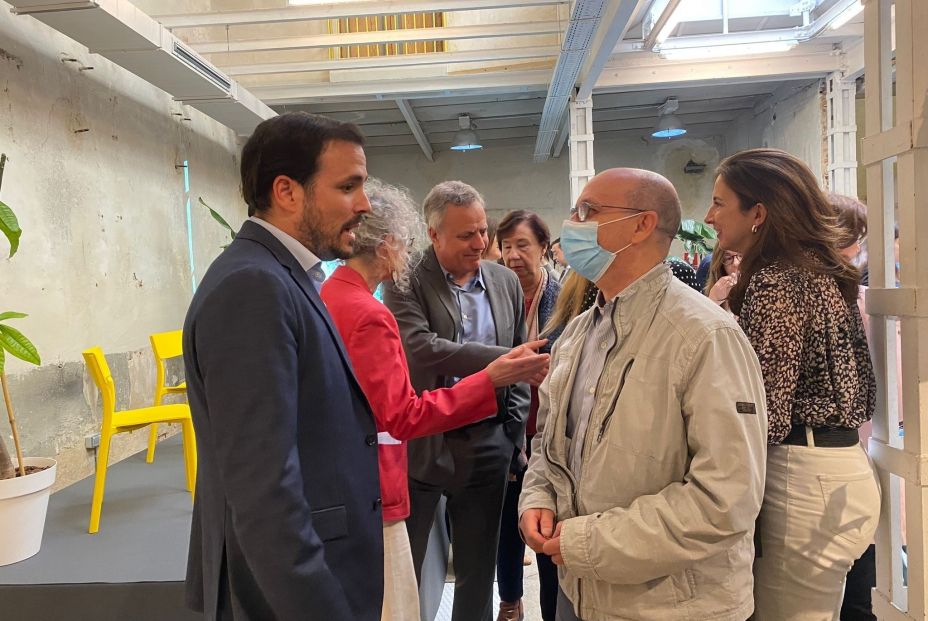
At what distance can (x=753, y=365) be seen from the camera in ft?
3.74

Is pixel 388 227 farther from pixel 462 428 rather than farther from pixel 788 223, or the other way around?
pixel 788 223

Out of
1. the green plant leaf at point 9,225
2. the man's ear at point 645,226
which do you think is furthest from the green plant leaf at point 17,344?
the man's ear at point 645,226

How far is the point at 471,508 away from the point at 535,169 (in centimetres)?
858

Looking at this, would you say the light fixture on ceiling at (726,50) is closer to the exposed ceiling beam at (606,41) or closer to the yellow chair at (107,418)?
the exposed ceiling beam at (606,41)

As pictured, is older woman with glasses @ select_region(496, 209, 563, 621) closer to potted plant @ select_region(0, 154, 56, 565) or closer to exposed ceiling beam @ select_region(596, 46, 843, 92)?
potted plant @ select_region(0, 154, 56, 565)

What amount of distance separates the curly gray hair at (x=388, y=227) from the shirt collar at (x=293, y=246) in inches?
14.8

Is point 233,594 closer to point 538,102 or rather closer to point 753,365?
point 753,365

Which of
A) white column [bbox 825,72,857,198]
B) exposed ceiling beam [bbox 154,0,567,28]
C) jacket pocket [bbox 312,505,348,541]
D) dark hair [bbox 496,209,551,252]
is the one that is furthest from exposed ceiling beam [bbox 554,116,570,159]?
jacket pocket [bbox 312,505,348,541]

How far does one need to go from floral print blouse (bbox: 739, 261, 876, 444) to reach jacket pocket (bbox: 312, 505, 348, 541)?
0.91 metres

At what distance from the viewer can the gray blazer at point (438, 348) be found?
190 centimetres

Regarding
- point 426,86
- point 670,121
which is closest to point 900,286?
point 426,86

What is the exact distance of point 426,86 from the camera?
635cm

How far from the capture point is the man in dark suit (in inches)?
38.2

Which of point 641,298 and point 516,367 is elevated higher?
point 641,298
